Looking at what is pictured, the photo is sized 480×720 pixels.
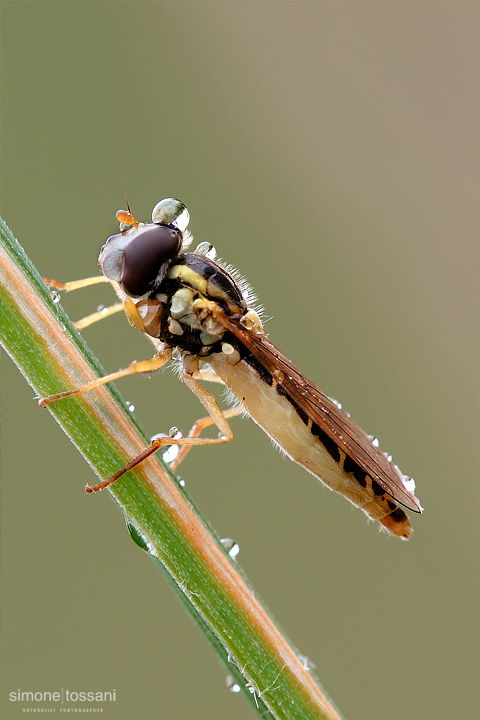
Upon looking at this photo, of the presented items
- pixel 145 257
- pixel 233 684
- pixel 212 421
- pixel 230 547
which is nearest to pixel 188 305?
pixel 145 257

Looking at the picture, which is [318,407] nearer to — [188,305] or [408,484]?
[408,484]

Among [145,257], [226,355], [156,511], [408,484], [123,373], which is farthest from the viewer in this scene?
[226,355]

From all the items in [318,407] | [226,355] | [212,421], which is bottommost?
[318,407]

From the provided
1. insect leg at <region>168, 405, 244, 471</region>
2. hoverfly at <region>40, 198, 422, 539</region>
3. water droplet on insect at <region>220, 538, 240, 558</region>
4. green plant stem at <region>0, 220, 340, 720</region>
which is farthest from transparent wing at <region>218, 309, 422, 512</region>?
green plant stem at <region>0, 220, 340, 720</region>

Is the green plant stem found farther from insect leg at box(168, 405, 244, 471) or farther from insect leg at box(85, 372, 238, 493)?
insect leg at box(168, 405, 244, 471)

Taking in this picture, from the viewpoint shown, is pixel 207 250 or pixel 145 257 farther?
pixel 207 250

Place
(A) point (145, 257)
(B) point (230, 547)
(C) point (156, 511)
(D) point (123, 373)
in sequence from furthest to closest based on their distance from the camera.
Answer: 1. (A) point (145, 257)
2. (D) point (123, 373)
3. (B) point (230, 547)
4. (C) point (156, 511)

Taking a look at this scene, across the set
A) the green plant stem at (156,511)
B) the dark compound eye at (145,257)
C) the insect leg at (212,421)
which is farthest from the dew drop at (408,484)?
the dark compound eye at (145,257)

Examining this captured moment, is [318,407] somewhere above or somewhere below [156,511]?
above

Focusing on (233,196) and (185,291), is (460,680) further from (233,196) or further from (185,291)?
(233,196)
